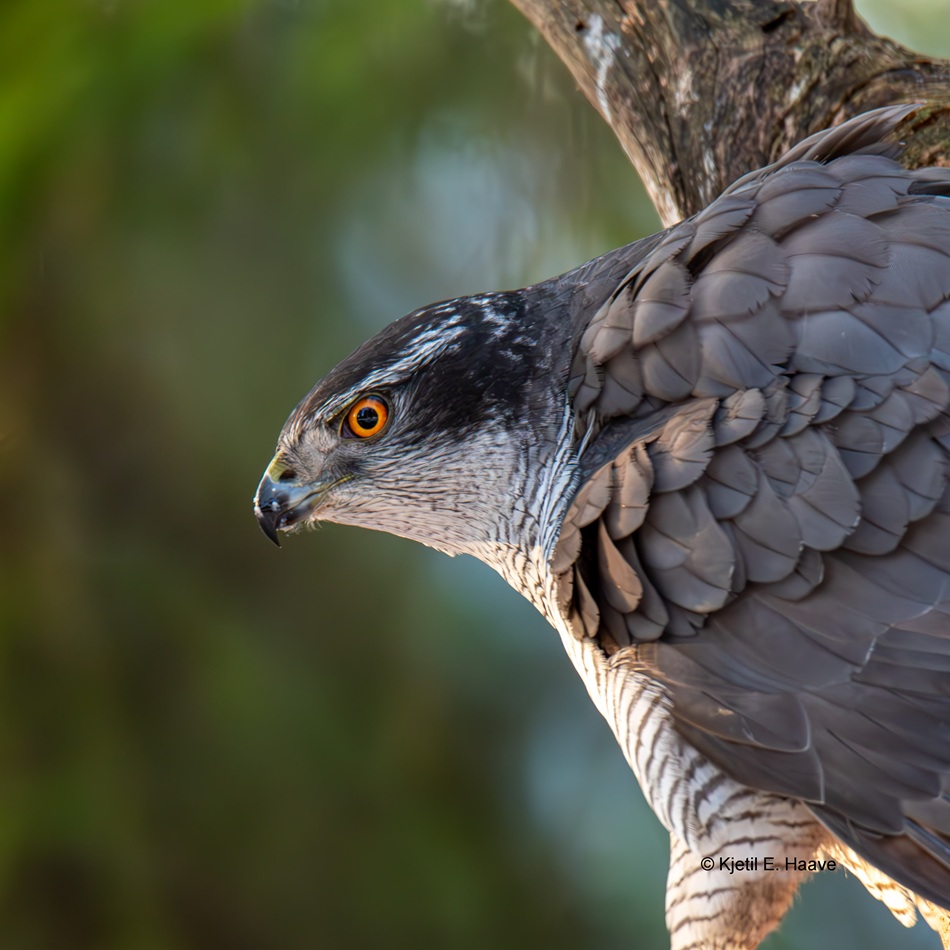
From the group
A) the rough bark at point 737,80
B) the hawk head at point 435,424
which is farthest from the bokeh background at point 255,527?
the hawk head at point 435,424

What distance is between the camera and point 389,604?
4.51 metres

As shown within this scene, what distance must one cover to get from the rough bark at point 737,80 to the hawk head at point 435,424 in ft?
2.16

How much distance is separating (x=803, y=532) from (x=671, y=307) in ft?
1.56

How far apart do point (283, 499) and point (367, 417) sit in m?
0.26

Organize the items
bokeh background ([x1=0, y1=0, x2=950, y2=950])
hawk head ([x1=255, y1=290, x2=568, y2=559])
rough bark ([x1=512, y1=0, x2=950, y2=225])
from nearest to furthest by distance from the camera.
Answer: hawk head ([x1=255, y1=290, x2=568, y2=559])
rough bark ([x1=512, y1=0, x2=950, y2=225])
bokeh background ([x1=0, y1=0, x2=950, y2=950])

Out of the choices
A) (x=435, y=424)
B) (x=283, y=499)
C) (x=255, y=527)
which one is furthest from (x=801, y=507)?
(x=255, y=527)

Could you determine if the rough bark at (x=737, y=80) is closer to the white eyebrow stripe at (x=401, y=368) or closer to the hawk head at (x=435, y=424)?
the hawk head at (x=435, y=424)

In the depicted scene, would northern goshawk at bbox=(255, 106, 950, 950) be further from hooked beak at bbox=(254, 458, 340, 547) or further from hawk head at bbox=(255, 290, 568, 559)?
hooked beak at bbox=(254, 458, 340, 547)

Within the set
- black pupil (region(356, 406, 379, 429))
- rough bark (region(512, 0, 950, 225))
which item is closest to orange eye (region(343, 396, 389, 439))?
black pupil (region(356, 406, 379, 429))

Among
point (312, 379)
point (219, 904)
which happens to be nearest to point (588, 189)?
point (312, 379)

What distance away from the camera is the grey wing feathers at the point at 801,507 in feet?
5.27

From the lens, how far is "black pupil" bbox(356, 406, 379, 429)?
2203 mm

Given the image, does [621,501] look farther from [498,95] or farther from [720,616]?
[498,95]

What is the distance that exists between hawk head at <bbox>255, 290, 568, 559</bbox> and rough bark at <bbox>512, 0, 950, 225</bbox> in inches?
25.9
